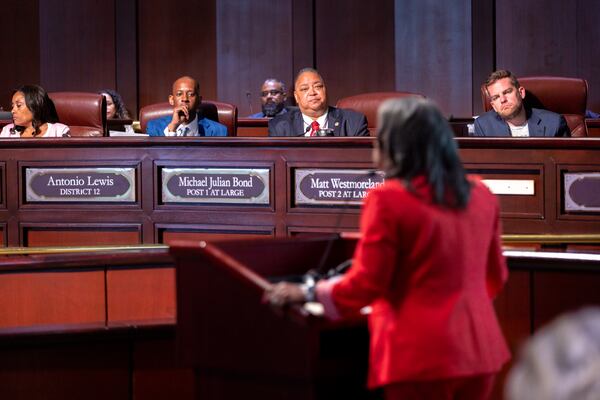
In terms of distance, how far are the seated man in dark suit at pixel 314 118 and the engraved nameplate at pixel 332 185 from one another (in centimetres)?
67

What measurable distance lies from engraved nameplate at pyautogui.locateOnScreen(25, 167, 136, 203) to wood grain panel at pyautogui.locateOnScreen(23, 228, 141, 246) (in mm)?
167

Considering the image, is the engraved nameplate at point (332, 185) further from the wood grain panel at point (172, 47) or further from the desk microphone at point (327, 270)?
the wood grain panel at point (172, 47)

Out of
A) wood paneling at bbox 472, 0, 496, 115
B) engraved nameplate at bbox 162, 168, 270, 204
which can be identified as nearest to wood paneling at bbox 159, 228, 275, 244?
engraved nameplate at bbox 162, 168, 270, 204

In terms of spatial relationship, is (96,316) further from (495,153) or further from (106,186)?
(495,153)

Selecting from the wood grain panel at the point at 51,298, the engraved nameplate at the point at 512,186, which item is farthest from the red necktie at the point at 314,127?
the wood grain panel at the point at 51,298

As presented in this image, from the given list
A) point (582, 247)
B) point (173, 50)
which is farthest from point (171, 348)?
point (173, 50)

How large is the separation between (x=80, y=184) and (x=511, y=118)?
243 centimetres

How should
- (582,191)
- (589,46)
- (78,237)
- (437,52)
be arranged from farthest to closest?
(437,52) → (589,46) → (78,237) → (582,191)

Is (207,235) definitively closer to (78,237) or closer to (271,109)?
(78,237)

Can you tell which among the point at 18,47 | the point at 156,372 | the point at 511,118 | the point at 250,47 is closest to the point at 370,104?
the point at 511,118

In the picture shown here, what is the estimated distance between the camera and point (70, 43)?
9047 millimetres

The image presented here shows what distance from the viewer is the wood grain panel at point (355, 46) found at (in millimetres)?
8586

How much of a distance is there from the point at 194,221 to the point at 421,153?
305cm

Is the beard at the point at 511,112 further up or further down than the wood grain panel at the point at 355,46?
further down
